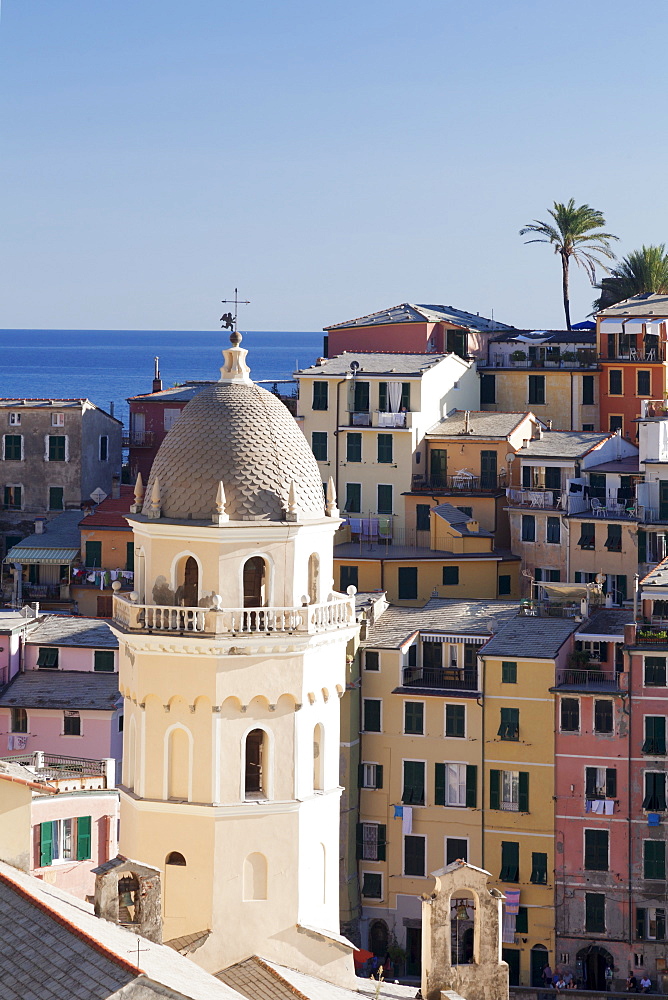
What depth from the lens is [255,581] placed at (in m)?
37.2

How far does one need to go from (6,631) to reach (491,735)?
732 inches

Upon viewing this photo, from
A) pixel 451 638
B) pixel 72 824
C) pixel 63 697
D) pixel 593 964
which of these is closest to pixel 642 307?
pixel 451 638

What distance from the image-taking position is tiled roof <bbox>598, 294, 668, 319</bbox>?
340ft

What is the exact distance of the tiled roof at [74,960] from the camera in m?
29.2

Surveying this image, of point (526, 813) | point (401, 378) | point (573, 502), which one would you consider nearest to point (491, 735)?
point (526, 813)

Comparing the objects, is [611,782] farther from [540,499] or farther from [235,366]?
[235,366]

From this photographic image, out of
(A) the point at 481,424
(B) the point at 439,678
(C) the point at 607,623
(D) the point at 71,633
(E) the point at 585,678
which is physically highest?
(A) the point at 481,424

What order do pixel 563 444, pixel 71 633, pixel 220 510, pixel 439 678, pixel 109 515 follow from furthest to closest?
1. pixel 109 515
2. pixel 563 444
3. pixel 71 633
4. pixel 439 678
5. pixel 220 510

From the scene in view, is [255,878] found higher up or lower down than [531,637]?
lower down

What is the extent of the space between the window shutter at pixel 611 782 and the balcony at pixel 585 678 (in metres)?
2.90

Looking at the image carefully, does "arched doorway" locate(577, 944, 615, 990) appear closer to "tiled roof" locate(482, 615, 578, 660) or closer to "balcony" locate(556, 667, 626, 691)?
"balcony" locate(556, 667, 626, 691)

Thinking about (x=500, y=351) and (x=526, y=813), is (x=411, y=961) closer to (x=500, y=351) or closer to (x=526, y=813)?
(x=526, y=813)

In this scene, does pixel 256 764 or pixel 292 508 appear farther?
pixel 256 764

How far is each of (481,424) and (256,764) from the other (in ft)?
206
